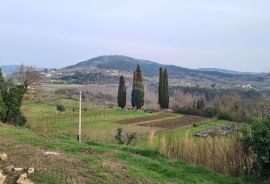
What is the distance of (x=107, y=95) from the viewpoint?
77.2 metres

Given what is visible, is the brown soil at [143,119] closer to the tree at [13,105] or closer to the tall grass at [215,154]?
the tree at [13,105]

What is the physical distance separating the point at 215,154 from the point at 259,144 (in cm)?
200

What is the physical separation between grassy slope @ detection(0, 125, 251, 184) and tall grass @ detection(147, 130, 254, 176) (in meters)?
0.85

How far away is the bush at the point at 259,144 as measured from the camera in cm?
1102

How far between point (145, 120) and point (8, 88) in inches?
899

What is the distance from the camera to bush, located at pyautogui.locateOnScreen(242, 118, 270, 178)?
11.0 meters

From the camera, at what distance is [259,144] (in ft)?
36.3

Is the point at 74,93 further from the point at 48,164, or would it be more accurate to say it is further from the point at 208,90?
the point at 48,164

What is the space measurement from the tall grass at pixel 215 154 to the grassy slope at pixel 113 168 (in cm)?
85

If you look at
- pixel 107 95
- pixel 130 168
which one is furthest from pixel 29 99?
pixel 130 168

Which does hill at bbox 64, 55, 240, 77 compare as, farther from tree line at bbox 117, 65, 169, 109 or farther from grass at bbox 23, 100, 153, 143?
grass at bbox 23, 100, 153, 143

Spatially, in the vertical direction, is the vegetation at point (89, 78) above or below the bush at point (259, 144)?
below

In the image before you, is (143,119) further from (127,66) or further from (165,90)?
(127,66)

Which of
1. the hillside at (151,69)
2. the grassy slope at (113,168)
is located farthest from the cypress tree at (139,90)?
the hillside at (151,69)
